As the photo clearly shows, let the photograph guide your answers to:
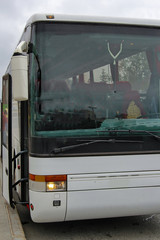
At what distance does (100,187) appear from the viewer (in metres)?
4.43

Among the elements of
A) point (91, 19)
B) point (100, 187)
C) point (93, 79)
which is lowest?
point (100, 187)

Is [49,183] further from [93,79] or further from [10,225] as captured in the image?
[93,79]

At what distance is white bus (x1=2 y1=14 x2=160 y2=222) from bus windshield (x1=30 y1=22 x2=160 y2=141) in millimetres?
13

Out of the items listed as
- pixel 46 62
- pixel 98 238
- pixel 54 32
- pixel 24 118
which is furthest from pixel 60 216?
pixel 54 32

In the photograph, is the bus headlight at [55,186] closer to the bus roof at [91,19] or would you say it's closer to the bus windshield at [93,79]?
the bus windshield at [93,79]

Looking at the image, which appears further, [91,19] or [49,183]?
[91,19]

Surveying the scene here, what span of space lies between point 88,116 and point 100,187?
927 millimetres

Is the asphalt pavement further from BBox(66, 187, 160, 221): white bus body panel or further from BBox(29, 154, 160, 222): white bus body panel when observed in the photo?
BBox(66, 187, 160, 221): white bus body panel

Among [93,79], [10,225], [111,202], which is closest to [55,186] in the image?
[111,202]

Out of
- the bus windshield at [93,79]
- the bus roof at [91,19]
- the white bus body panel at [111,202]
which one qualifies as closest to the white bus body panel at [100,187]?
the white bus body panel at [111,202]

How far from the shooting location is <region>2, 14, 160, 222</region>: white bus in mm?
4324

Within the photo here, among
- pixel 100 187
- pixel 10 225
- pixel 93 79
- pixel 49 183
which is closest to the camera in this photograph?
pixel 49 183

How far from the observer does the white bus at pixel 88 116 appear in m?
4.32

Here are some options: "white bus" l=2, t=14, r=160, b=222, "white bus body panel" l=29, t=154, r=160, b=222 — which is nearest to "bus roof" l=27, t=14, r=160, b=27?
"white bus" l=2, t=14, r=160, b=222
